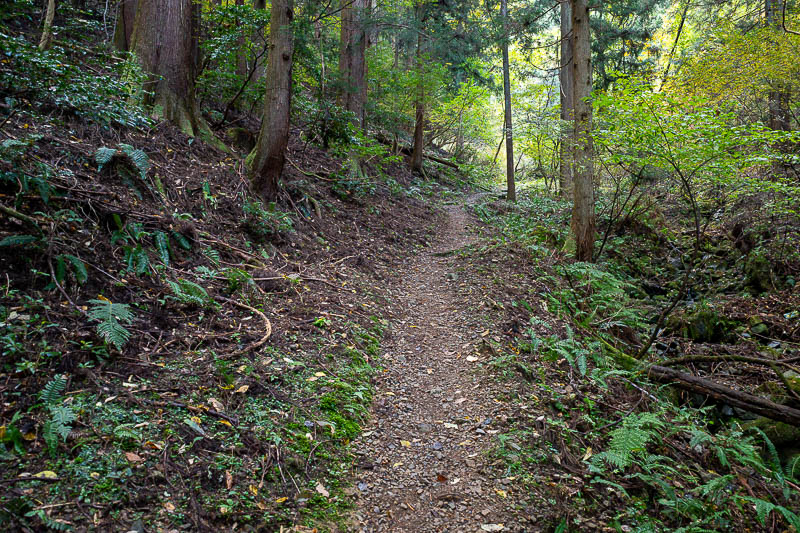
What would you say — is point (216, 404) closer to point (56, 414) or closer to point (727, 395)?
point (56, 414)

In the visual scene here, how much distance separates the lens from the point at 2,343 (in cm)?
A: 296

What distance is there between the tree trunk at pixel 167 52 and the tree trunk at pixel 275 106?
143 cm

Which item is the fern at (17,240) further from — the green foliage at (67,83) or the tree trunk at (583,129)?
the tree trunk at (583,129)

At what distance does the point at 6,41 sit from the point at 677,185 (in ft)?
37.3

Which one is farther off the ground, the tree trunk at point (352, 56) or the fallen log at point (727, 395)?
the tree trunk at point (352, 56)

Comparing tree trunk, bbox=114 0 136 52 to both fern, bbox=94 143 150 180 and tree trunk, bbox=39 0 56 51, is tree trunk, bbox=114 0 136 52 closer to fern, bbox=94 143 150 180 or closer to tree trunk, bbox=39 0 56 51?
tree trunk, bbox=39 0 56 51

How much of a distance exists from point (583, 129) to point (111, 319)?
8.22 m

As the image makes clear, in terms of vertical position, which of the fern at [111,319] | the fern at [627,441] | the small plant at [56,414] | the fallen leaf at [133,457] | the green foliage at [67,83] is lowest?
the fern at [627,441]

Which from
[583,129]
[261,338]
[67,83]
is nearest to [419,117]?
[583,129]

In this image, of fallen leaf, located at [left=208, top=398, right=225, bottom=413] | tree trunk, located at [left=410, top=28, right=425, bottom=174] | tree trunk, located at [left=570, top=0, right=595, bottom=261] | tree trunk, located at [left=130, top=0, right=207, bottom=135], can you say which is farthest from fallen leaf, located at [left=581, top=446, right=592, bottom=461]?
tree trunk, located at [left=410, top=28, right=425, bottom=174]

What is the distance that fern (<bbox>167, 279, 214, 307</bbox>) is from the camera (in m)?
4.39

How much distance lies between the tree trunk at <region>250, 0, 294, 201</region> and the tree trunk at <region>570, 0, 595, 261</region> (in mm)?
5394

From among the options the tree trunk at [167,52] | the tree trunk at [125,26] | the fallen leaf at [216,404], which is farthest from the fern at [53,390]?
the tree trunk at [125,26]

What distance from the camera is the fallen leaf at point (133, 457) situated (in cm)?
268
